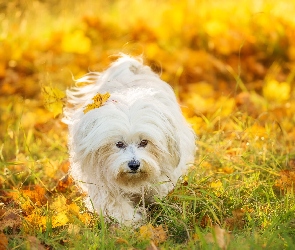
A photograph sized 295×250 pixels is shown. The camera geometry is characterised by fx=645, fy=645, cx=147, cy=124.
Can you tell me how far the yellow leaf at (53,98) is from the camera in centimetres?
514

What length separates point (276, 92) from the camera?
287 inches

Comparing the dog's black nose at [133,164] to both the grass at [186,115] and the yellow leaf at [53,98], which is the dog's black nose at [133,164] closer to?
the grass at [186,115]

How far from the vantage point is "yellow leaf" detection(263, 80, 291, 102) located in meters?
7.13

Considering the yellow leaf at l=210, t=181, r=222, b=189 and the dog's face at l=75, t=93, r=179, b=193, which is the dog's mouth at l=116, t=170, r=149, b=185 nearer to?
the dog's face at l=75, t=93, r=179, b=193

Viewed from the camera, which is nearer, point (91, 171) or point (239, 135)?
point (91, 171)

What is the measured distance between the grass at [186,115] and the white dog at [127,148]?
147 millimetres

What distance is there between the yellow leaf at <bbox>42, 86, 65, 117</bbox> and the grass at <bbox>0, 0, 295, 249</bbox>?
0.06 meters

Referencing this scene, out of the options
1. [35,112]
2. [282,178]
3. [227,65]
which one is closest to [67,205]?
[282,178]

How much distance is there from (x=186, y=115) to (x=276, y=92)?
1700mm

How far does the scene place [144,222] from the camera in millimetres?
4168

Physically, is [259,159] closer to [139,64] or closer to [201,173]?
[201,173]

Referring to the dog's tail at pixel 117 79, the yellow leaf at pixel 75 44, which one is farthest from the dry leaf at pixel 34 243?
the yellow leaf at pixel 75 44

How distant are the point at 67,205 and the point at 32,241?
2.08 ft

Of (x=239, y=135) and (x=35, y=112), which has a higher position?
(x=239, y=135)
